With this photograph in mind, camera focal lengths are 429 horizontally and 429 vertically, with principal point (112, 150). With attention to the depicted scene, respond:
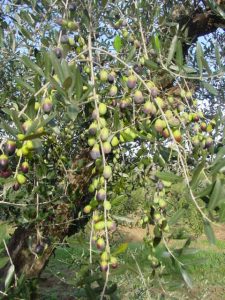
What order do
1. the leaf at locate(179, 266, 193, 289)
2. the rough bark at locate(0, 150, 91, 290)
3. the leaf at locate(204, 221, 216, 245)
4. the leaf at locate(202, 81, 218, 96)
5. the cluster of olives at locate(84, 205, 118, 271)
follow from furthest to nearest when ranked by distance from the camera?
the rough bark at locate(0, 150, 91, 290) → the leaf at locate(202, 81, 218, 96) → the leaf at locate(179, 266, 193, 289) → the cluster of olives at locate(84, 205, 118, 271) → the leaf at locate(204, 221, 216, 245)

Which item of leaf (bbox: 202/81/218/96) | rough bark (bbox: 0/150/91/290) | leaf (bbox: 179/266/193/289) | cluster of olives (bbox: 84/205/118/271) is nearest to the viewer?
cluster of olives (bbox: 84/205/118/271)

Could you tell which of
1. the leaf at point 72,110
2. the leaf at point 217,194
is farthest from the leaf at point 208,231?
the leaf at point 72,110

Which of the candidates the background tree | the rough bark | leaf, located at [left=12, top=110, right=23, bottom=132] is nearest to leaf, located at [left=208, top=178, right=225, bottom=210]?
the background tree

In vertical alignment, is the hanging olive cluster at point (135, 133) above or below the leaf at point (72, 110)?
below

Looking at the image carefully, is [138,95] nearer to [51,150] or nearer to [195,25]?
[51,150]

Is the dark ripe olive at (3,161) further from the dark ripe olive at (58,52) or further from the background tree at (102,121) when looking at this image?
the dark ripe olive at (58,52)

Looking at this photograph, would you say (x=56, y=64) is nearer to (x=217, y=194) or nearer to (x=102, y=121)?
(x=102, y=121)

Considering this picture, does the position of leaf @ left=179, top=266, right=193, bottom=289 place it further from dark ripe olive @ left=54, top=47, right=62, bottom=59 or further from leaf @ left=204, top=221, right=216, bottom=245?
dark ripe olive @ left=54, top=47, right=62, bottom=59

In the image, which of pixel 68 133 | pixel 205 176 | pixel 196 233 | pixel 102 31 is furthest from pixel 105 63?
pixel 196 233

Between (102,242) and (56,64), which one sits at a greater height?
(56,64)

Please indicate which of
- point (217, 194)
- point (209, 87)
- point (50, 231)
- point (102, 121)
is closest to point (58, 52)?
point (102, 121)

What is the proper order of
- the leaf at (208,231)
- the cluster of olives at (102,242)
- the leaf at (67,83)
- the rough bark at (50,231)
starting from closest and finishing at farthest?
the leaf at (67,83)
the leaf at (208,231)
the cluster of olives at (102,242)
the rough bark at (50,231)

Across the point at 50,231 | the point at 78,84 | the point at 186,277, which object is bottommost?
the point at 50,231

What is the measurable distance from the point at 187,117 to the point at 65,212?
1.32m
